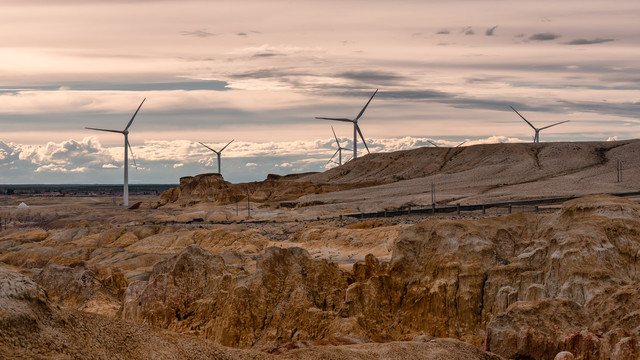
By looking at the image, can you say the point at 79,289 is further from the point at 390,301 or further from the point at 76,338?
the point at 76,338

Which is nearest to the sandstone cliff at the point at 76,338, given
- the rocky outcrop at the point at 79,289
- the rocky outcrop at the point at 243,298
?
the rocky outcrop at the point at 243,298

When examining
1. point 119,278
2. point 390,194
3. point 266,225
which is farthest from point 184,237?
point 390,194

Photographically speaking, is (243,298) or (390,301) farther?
(390,301)

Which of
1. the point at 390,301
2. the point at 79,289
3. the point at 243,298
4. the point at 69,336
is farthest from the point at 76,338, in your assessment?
the point at 79,289

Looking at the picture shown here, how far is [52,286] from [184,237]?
40127 mm

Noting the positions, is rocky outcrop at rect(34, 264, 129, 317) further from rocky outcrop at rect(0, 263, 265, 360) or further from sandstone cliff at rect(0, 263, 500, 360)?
rocky outcrop at rect(0, 263, 265, 360)

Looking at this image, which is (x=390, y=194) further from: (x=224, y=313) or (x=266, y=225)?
(x=224, y=313)

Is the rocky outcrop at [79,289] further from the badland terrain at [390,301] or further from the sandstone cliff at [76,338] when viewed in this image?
the sandstone cliff at [76,338]

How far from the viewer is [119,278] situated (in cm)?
4678

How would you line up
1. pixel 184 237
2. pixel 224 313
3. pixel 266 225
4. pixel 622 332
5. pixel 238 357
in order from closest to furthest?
pixel 238 357
pixel 622 332
pixel 224 313
pixel 184 237
pixel 266 225

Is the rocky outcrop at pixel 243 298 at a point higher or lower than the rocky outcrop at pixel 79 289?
higher

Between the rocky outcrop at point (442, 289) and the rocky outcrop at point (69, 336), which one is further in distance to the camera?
the rocky outcrop at point (442, 289)

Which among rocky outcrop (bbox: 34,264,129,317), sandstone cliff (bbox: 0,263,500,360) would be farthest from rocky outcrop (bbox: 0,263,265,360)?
rocky outcrop (bbox: 34,264,129,317)

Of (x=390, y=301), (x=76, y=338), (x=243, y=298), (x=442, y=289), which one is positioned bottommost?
(x=390, y=301)
